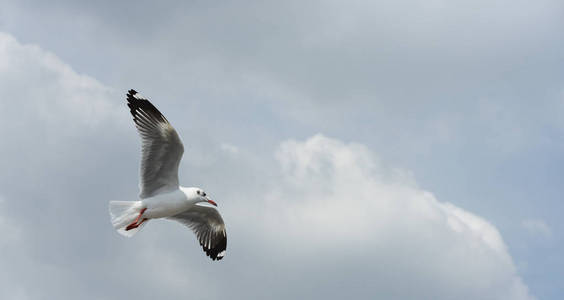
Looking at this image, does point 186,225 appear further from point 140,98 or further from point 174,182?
point 140,98

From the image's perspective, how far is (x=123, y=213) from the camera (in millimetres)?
20125

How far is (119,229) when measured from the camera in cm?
2023

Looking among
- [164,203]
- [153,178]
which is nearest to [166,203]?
[164,203]

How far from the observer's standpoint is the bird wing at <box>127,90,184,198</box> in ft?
64.4

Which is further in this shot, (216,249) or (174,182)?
(216,249)

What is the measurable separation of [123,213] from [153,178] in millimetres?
1204

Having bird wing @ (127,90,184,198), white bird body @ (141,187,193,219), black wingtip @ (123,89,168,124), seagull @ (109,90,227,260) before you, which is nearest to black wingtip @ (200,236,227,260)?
seagull @ (109,90,227,260)

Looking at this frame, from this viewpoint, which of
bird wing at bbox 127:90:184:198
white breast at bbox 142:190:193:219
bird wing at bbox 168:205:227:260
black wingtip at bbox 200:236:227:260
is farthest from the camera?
black wingtip at bbox 200:236:227:260

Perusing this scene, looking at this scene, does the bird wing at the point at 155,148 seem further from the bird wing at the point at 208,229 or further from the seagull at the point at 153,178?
the bird wing at the point at 208,229

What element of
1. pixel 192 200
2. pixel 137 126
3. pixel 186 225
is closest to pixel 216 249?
pixel 186 225

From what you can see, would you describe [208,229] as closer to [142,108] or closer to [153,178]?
[153,178]

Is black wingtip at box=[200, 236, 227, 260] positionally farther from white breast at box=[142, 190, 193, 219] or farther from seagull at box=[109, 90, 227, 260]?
white breast at box=[142, 190, 193, 219]

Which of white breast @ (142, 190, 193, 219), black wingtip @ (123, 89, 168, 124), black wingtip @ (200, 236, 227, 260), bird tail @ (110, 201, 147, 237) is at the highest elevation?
black wingtip @ (123, 89, 168, 124)

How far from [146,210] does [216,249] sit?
13.2ft
